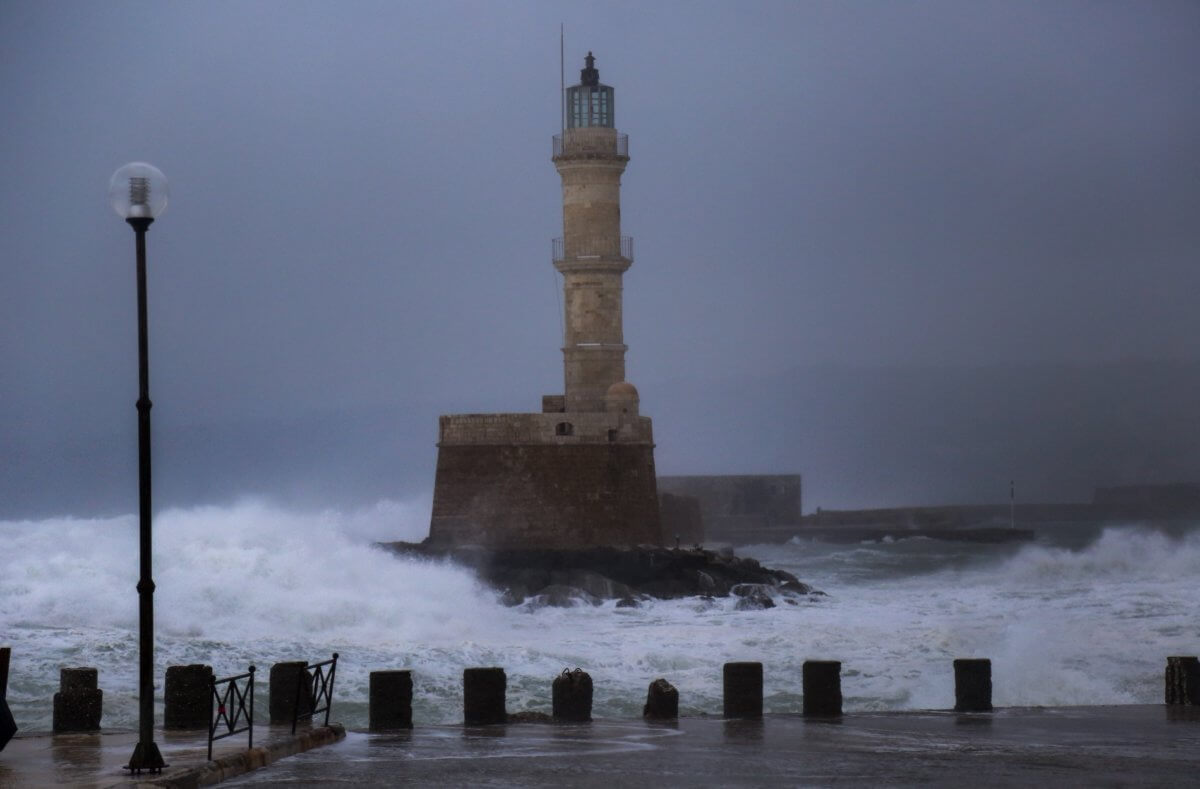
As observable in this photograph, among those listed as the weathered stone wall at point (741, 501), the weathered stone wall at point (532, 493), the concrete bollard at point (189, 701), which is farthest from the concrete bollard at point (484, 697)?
the weathered stone wall at point (741, 501)

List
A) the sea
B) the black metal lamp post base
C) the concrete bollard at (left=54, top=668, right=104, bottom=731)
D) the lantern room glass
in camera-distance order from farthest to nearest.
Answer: the lantern room glass < the sea < the concrete bollard at (left=54, top=668, right=104, bottom=731) < the black metal lamp post base

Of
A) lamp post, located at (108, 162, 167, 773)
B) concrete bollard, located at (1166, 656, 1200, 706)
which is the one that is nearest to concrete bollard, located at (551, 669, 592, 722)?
lamp post, located at (108, 162, 167, 773)

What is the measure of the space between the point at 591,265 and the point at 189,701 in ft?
95.3

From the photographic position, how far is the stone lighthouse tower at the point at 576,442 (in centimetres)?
3969

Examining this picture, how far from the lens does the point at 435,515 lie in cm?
4006

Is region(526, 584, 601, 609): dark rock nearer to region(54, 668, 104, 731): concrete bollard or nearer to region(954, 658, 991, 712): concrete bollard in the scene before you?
region(954, 658, 991, 712): concrete bollard

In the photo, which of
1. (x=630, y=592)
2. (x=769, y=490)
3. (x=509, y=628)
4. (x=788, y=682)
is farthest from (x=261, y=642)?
(x=769, y=490)

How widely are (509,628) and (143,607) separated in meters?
23.4

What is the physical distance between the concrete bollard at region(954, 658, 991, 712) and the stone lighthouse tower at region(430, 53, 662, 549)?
25811 millimetres

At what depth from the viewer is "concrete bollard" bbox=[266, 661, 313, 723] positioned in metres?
11.8

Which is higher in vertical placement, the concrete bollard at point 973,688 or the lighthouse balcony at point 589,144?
the lighthouse balcony at point 589,144

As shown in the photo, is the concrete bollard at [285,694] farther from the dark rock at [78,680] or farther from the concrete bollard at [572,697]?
the concrete bollard at [572,697]

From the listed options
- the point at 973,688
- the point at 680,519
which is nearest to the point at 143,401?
the point at 973,688

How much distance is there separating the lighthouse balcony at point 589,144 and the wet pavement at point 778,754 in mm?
28195
